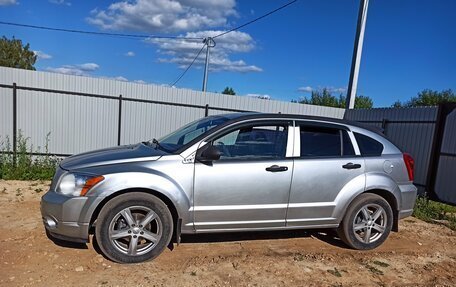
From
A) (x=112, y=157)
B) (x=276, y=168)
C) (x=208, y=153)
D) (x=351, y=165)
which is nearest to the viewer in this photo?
(x=208, y=153)

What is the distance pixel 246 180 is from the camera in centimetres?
412

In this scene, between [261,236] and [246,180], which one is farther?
[261,236]

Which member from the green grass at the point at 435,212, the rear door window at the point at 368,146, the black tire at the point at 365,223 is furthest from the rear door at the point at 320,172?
the green grass at the point at 435,212

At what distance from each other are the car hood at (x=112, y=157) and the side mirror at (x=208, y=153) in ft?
1.36

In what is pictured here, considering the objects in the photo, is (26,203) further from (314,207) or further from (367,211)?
(367,211)

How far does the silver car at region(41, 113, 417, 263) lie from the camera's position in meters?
3.77

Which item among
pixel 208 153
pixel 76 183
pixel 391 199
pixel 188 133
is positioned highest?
pixel 188 133

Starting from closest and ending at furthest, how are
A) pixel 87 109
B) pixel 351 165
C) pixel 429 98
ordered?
pixel 351 165 → pixel 87 109 → pixel 429 98

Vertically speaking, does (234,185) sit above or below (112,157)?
below

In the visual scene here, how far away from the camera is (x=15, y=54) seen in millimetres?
32062

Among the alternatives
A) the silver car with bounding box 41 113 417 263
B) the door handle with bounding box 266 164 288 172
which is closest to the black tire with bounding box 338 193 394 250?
the silver car with bounding box 41 113 417 263

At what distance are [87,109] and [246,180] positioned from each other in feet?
25.3

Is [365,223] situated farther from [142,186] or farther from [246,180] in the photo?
[142,186]

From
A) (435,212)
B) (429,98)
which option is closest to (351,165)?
(435,212)
